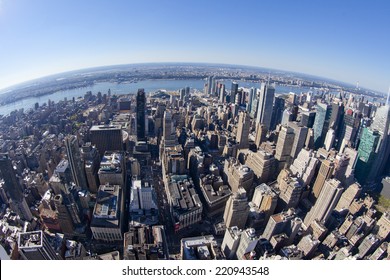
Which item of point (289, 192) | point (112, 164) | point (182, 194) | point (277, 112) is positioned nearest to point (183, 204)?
point (182, 194)

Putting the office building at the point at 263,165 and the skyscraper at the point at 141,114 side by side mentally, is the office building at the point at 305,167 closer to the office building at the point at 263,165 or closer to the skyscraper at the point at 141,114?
the office building at the point at 263,165

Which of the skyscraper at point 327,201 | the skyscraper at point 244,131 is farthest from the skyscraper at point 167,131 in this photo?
the skyscraper at point 327,201

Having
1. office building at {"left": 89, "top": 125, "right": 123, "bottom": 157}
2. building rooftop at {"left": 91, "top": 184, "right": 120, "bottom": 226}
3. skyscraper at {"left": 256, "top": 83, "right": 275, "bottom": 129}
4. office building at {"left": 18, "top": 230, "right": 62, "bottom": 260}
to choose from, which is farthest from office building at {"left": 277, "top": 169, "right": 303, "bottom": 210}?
skyscraper at {"left": 256, "top": 83, "right": 275, "bottom": 129}

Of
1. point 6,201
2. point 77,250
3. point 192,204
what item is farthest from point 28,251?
point 6,201

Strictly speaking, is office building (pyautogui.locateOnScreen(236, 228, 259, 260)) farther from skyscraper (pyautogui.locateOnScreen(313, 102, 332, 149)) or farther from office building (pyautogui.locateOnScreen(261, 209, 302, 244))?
skyscraper (pyautogui.locateOnScreen(313, 102, 332, 149))

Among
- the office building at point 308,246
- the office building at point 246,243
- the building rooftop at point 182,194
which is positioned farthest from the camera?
the building rooftop at point 182,194
